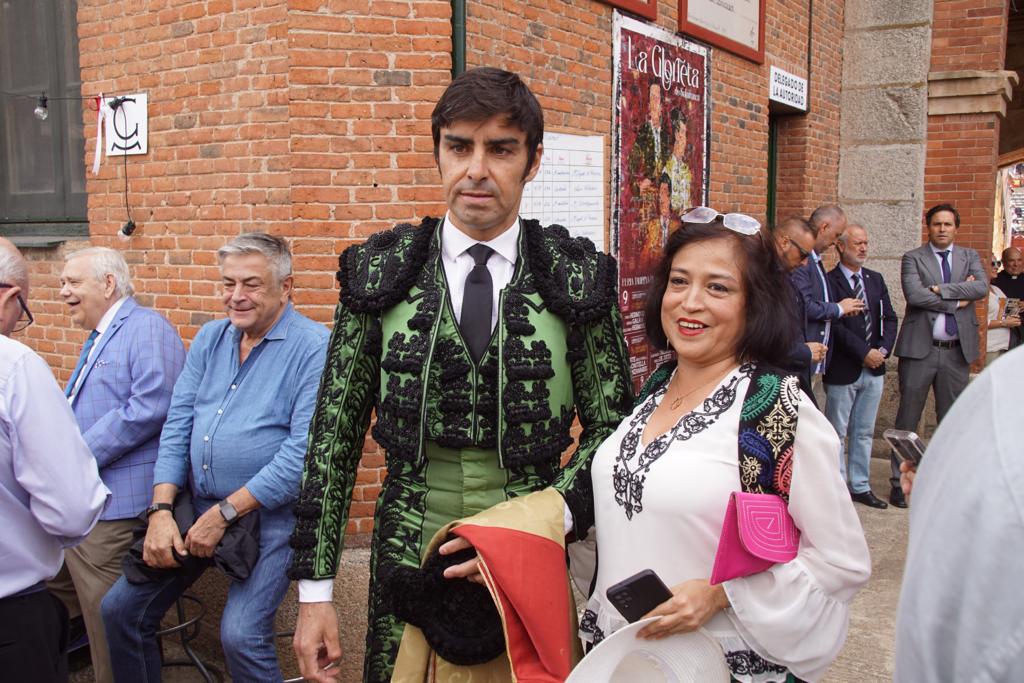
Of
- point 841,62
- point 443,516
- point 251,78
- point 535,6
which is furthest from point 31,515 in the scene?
point 841,62

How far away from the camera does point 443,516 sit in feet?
6.98

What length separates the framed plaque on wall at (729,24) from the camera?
6.99 metres

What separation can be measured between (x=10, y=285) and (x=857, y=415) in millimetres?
6146

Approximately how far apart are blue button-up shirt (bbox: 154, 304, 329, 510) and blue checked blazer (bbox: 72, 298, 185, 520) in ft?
0.73

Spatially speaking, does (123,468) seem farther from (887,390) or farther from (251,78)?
(887,390)

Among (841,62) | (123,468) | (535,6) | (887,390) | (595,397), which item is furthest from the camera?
(841,62)

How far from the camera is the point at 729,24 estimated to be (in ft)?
25.0

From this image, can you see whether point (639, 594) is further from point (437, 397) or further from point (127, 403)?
point (127, 403)

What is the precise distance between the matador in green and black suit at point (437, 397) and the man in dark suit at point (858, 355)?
4971mm

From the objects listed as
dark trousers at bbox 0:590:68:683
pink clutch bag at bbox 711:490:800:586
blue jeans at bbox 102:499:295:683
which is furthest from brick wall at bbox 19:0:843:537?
pink clutch bag at bbox 711:490:800:586

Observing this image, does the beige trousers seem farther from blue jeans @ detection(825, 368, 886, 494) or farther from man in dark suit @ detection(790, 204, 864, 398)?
blue jeans @ detection(825, 368, 886, 494)

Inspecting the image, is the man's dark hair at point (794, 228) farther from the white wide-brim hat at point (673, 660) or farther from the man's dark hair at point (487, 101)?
the white wide-brim hat at point (673, 660)

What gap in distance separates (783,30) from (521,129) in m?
7.59

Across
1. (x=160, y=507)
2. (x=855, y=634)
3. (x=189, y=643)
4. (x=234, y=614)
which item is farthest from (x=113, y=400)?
(x=855, y=634)
